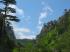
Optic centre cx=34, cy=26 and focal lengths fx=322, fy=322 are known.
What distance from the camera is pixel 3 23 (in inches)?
1943

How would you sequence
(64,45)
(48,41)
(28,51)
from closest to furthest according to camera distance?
(64,45) < (28,51) < (48,41)

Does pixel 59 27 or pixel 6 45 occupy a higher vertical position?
pixel 59 27

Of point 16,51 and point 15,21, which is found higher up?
point 15,21

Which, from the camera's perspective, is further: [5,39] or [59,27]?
[59,27]

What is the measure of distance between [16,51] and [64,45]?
13.2 metres

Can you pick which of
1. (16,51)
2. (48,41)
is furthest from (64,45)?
(48,41)

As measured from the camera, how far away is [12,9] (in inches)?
1951

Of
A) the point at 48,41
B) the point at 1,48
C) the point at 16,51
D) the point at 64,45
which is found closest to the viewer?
the point at 64,45

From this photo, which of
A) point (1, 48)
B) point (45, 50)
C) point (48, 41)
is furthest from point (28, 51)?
point (48, 41)

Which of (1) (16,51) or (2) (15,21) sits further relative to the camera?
(2) (15,21)

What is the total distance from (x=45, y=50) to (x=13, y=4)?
40.4ft

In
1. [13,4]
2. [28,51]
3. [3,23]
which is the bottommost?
[28,51]

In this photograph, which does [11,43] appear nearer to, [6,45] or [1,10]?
[6,45]

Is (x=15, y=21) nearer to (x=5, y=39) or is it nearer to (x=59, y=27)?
(x=5, y=39)
